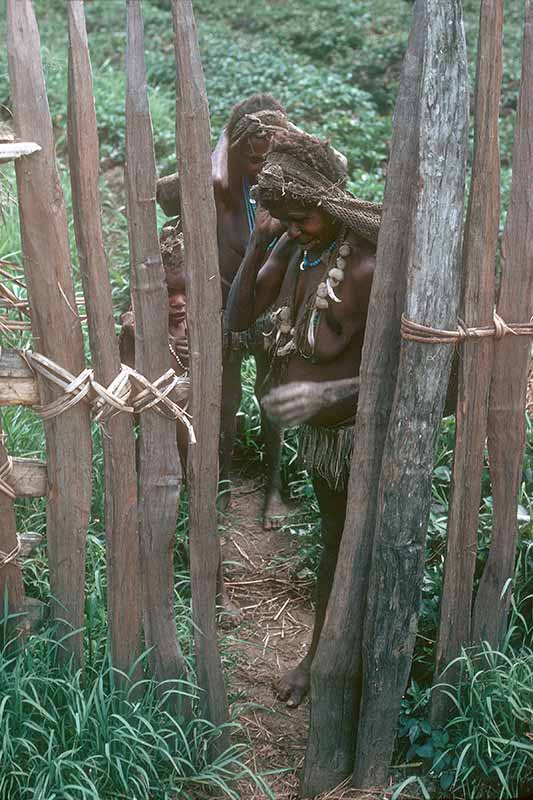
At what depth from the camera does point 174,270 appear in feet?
11.9

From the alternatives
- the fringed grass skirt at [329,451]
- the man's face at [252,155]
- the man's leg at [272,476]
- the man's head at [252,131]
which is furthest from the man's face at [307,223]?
the man's leg at [272,476]

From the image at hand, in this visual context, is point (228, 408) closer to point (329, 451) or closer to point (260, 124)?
point (260, 124)

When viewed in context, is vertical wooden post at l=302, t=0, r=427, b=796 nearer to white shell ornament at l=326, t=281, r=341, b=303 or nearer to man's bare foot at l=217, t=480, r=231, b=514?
Answer: white shell ornament at l=326, t=281, r=341, b=303

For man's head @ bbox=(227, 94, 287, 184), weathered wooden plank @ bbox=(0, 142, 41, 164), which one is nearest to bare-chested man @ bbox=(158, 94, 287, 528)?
man's head @ bbox=(227, 94, 287, 184)

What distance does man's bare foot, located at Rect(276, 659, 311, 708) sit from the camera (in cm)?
337

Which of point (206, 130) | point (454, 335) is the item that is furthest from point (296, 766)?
point (206, 130)

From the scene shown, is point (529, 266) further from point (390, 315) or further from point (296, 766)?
point (296, 766)

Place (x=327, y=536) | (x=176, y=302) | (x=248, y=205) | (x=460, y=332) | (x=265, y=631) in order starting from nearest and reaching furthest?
(x=460, y=332) < (x=327, y=536) < (x=176, y=302) < (x=265, y=631) < (x=248, y=205)

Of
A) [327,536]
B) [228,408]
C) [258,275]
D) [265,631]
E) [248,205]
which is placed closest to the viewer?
[327,536]

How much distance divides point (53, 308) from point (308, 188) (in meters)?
0.81

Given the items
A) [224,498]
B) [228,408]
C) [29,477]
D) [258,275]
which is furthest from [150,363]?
[224,498]

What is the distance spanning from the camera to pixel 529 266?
8.63 ft

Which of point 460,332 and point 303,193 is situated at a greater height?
point 303,193

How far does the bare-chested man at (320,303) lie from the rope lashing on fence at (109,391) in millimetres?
457
